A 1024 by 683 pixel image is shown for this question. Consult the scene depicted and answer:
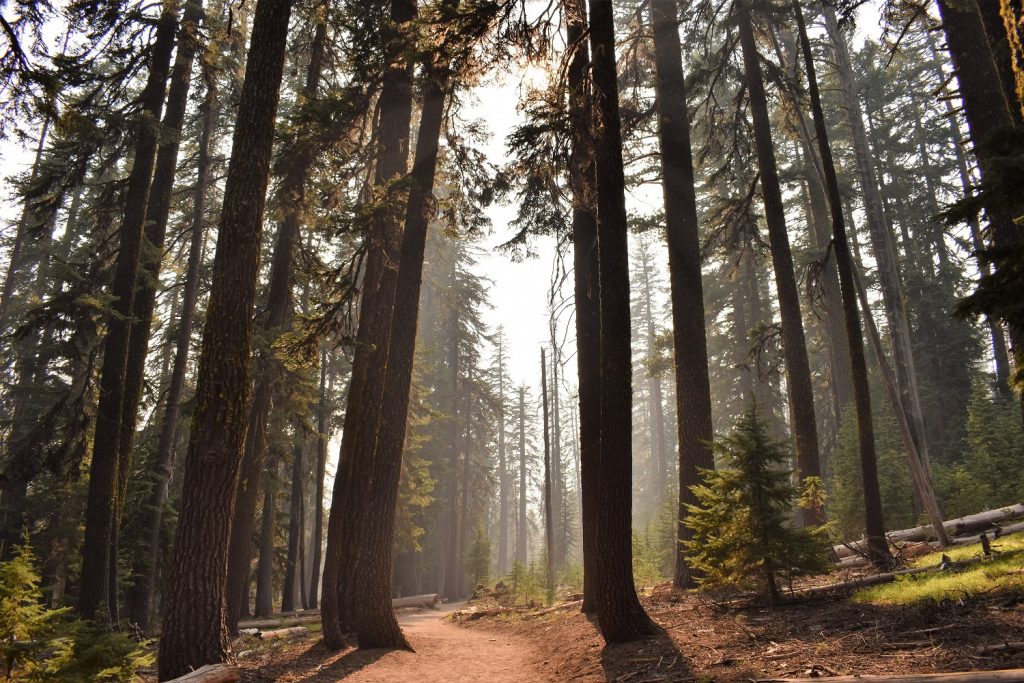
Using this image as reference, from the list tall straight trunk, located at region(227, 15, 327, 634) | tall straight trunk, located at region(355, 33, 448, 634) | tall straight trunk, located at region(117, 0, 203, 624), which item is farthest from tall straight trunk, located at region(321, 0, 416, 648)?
tall straight trunk, located at region(117, 0, 203, 624)

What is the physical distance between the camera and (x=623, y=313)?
25.9 feet

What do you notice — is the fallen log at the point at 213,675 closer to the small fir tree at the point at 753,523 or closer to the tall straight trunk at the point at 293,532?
the small fir tree at the point at 753,523

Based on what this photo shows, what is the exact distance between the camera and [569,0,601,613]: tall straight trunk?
345 inches

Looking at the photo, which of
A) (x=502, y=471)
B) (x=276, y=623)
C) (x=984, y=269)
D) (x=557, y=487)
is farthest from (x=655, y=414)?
(x=276, y=623)

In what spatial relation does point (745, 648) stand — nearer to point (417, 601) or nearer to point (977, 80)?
point (977, 80)

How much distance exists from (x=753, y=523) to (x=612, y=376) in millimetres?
2604

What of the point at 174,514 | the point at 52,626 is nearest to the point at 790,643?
the point at 52,626

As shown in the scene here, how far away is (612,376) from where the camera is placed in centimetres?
770

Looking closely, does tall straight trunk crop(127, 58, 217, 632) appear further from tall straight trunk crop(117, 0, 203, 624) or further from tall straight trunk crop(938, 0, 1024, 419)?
tall straight trunk crop(938, 0, 1024, 419)

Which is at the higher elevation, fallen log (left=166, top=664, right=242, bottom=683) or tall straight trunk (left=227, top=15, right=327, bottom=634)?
tall straight trunk (left=227, top=15, right=327, bottom=634)

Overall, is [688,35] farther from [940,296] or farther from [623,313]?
[940,296]

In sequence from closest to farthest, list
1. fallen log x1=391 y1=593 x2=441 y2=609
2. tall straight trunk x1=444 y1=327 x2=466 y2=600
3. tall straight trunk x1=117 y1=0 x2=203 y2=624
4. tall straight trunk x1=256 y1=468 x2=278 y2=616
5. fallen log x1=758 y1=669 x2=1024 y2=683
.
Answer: fallen log x1=758 y1=669 x2=1024 y2=683 < tall straight trunk x1=117 y1=0 x2=203 y2=624 < tall straight trunk x1=256 y1=468 x2=278 y2=616 < fallen log x1=391 y1=593 x2=441 y2=609 < tall straight trunk x1=444 y1=327 x2=466 y2=600

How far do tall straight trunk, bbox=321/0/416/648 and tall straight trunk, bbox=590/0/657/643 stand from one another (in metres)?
3.36

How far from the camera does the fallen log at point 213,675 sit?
5754 millimetres
